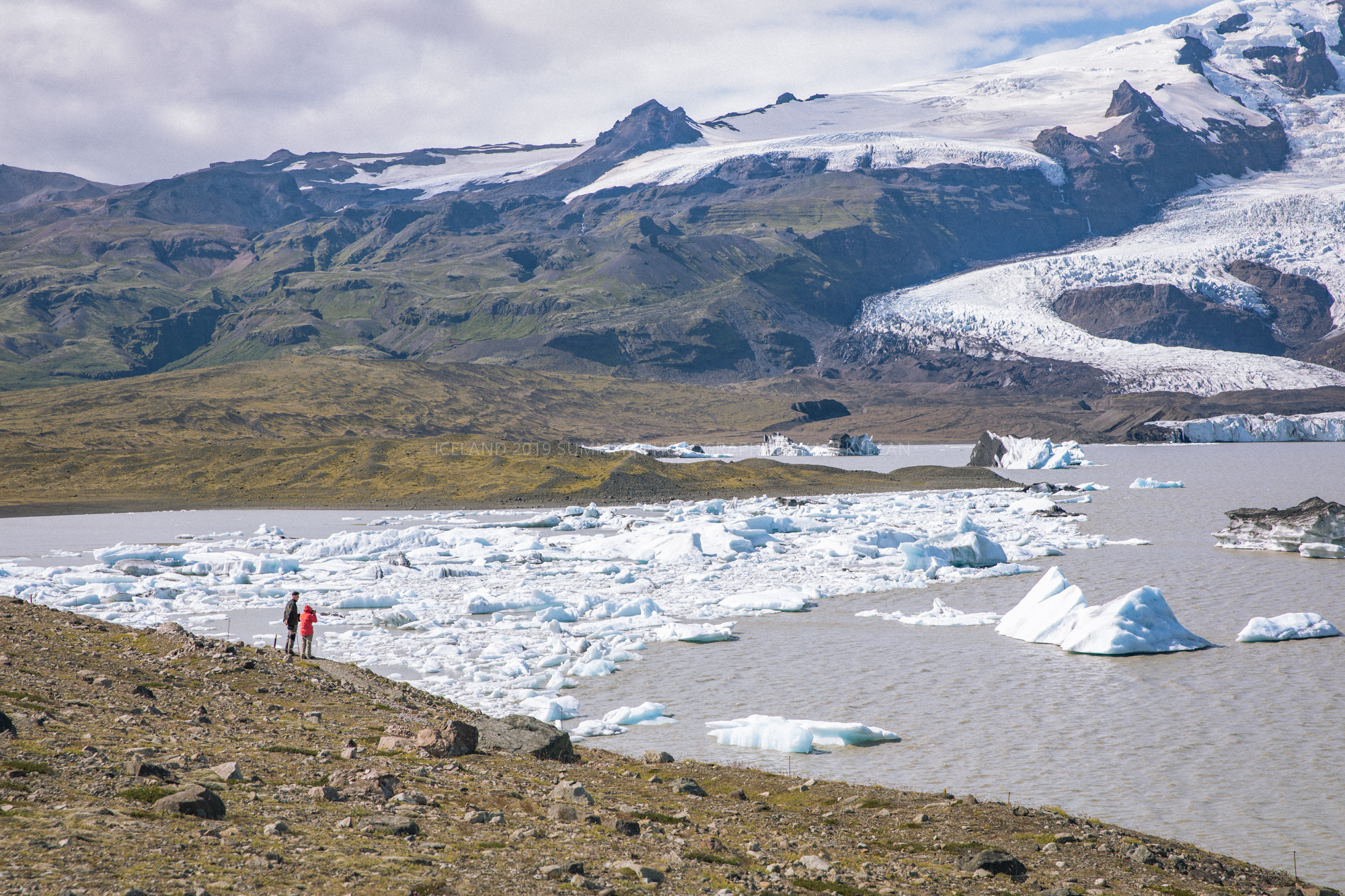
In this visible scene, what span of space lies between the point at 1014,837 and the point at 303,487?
7649cm

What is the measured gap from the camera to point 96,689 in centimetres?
1495

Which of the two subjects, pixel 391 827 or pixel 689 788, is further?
pixel 689 788

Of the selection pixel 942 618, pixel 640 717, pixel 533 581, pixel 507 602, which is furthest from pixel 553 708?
pixel 533 581

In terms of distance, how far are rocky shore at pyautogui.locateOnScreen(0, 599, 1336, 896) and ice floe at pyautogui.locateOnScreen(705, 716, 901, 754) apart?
6.56ft

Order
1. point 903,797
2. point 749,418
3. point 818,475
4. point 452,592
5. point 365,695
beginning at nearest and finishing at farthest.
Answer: point 903,797 → point 365,695 → point 452,592 → point 818,475 → point 749,418

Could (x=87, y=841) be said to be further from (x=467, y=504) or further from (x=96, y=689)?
(x=467, y=504)

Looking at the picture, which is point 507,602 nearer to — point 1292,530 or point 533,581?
point 533,581

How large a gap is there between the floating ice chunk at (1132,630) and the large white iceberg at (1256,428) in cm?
12724

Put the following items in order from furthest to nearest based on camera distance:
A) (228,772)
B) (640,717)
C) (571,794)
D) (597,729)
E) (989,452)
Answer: (989,452), (640,717), (597,729), (571,794), (228,772)

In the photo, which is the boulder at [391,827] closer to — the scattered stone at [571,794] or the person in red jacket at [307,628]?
the scattered stone at [571,794]

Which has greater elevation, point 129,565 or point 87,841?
point 87,841

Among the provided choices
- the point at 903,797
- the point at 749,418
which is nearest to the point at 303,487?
the point at 903,797

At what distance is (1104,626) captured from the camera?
81.6 ft

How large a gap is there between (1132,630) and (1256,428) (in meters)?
136
